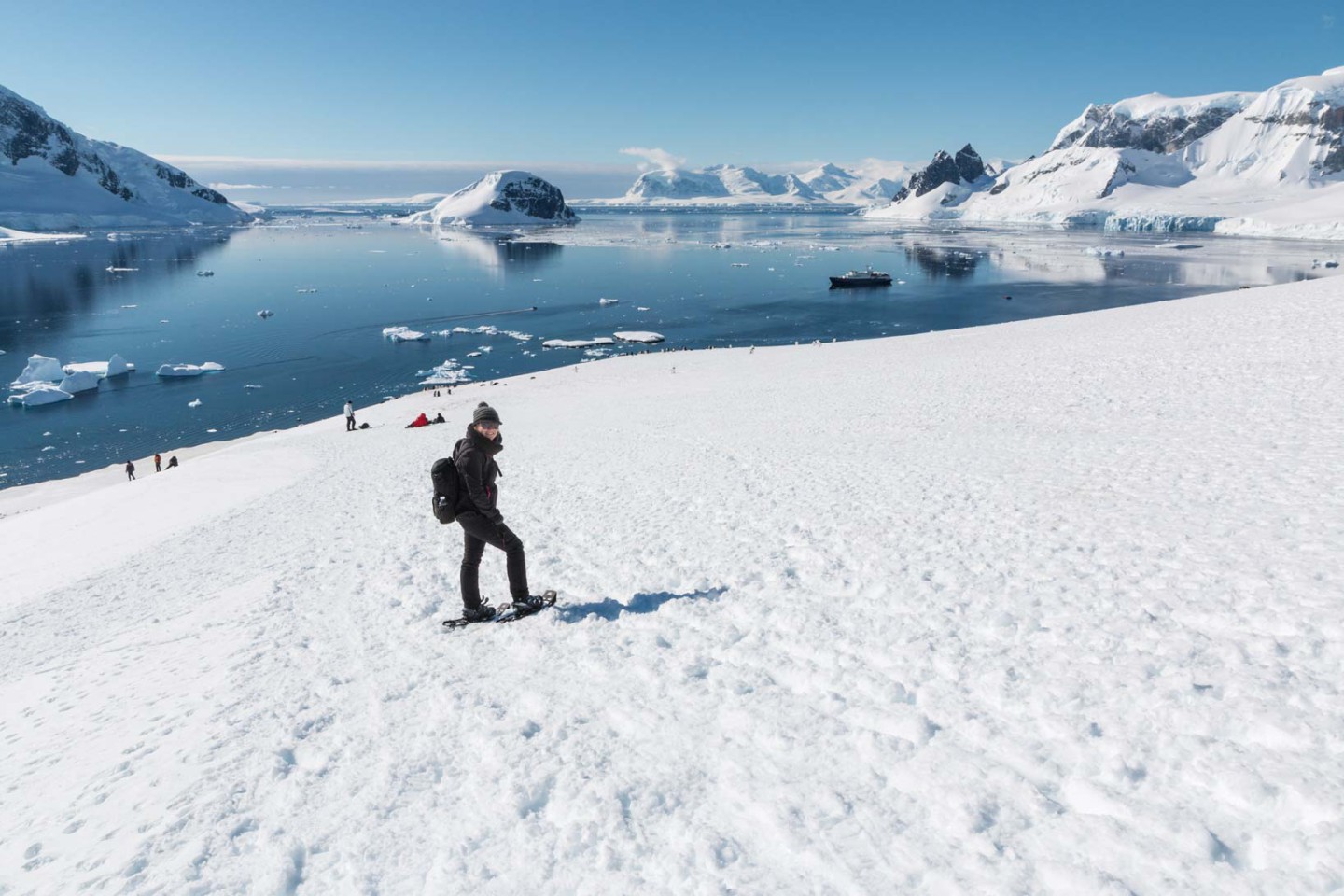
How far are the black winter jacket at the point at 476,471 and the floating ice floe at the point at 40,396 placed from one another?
55337mm

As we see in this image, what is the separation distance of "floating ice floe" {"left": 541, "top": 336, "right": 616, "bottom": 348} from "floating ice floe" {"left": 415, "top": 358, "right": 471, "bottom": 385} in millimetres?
8816

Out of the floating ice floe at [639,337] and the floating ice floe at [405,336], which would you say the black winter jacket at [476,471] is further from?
the floating ice floe at [405,336]

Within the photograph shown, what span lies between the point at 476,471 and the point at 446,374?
4786 centimetres

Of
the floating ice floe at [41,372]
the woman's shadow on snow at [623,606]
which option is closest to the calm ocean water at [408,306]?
the floating ice floe at [41,372]

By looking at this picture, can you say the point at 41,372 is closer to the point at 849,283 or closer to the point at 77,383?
the point at 77,383

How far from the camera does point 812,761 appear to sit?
4859 mm

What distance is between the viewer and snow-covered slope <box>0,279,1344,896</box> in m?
4.11


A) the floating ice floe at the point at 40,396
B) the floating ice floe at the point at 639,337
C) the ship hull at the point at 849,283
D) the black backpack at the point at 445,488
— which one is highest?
the ship hull at the point at 849,283

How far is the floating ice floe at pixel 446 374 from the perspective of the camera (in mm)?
49991

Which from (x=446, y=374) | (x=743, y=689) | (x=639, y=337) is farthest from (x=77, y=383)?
(x=743, y=689)

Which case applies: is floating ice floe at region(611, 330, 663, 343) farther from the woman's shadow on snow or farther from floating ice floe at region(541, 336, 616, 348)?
the woman's shadow on snow

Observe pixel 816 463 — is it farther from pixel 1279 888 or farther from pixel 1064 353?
pixel 1064 353

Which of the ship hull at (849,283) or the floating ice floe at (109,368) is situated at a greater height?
the ship hull at (849,283)

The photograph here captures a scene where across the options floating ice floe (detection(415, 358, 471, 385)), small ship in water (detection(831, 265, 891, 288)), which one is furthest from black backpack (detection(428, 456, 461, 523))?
small ship in water (detection(831, 265, 891, 288))
